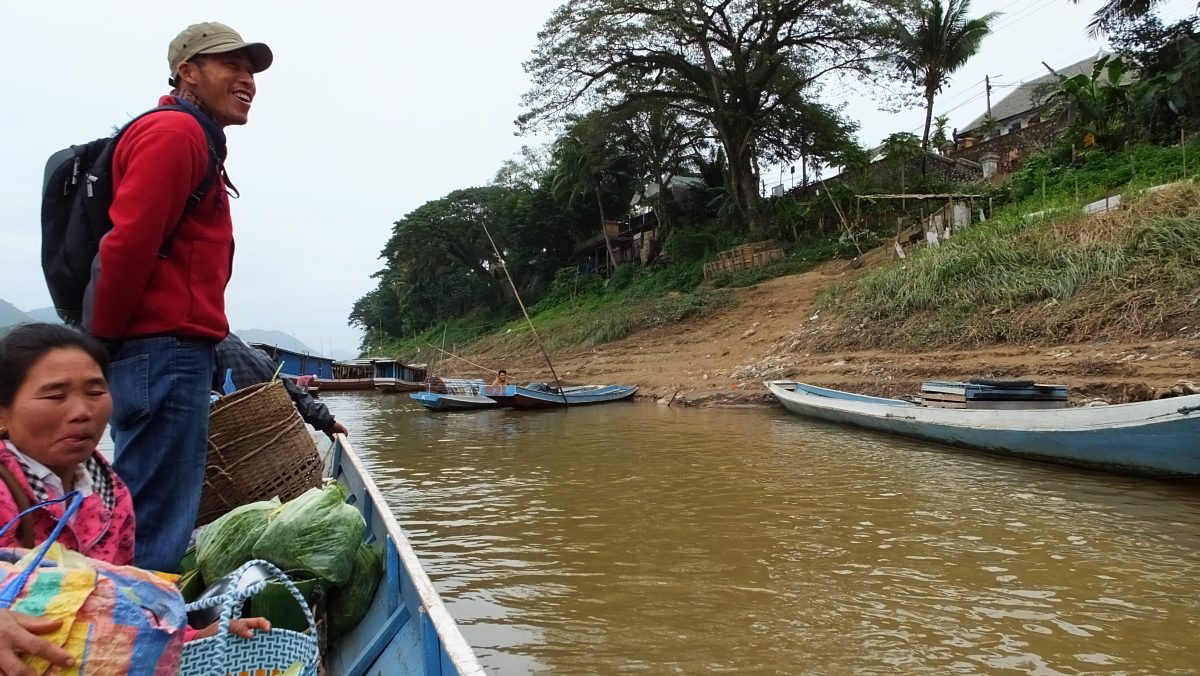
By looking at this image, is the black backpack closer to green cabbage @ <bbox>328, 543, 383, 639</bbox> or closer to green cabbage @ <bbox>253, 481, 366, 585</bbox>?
green cabbage @ <bbox>253, 481, 366, 585</bbox>

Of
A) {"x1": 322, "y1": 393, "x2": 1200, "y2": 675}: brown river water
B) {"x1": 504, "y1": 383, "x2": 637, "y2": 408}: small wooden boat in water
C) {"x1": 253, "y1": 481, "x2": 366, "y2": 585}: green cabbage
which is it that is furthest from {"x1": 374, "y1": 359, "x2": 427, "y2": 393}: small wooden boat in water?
{"x1": 253, "y1": 481, "x2": 366, "y2": 585}: green cabbage

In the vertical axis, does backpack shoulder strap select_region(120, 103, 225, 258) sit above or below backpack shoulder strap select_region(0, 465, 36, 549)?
above

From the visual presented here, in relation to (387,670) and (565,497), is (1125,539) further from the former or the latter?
(387,670)

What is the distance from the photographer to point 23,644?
3.17 ft

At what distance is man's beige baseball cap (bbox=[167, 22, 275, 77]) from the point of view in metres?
1.97

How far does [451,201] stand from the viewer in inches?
1484

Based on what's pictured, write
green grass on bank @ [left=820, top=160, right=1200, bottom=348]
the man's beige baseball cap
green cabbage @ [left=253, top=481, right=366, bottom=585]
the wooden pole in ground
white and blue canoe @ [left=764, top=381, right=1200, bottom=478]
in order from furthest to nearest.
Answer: the wooden pole in ground → green grass on bank @ [left=820, top=160, right=1200, bottom=348] → white and blue canoe @ [left=764, top=381, right=1200, bottom=478] → green cabbage @ [left=253, top=481, right=366, bottom=585] → the man's beige baseball cap

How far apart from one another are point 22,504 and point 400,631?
44.3 inches

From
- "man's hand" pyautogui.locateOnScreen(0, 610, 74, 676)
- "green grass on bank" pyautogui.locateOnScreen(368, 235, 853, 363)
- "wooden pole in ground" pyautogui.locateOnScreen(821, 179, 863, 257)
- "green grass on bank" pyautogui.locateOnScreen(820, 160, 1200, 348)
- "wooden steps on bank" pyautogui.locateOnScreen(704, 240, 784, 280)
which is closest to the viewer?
"man's hand" pyautogui.locateOnScreen(0, 610, 74, 676)

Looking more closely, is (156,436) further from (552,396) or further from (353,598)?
(552,396)

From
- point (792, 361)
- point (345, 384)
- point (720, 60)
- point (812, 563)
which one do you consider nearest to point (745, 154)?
point (720, 60)

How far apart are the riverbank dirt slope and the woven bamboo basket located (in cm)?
816

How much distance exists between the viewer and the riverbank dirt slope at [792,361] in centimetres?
770

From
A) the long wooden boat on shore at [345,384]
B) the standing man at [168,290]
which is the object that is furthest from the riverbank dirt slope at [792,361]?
the standing man at [168,290]
